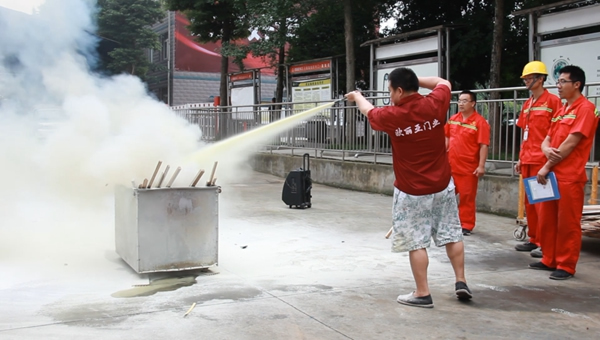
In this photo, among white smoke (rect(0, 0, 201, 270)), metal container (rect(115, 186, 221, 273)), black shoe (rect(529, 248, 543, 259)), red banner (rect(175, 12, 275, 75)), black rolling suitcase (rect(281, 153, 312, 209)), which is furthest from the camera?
red banner (rect(175, 12, 275, 75))

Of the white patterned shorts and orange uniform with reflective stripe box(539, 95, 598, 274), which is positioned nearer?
the white patterned shorts

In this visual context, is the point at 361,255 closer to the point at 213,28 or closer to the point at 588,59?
the point at 588,59

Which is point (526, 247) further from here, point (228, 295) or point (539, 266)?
point (228, 295)

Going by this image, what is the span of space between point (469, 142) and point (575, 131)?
2123 millimetres

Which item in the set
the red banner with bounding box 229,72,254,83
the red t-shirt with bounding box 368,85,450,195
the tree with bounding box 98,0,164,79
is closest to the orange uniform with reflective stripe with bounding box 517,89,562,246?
the red t-shirt with bounding box 368,85,450,195

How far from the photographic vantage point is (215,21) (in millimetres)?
20234

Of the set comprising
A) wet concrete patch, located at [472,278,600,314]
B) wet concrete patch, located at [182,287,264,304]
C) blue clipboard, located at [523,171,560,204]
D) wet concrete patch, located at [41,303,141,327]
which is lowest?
wet concrete patch, located at [472,278,600,314]

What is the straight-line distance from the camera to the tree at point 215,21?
19.5 m

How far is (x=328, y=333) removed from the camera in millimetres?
3768

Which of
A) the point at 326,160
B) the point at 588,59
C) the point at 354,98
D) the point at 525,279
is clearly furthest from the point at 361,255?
the point at 326,160

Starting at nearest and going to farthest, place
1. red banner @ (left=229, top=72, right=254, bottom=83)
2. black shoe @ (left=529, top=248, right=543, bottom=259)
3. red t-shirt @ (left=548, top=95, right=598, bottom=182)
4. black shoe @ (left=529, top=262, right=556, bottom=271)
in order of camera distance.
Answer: red t-shirt @ (left=548, top=95, right=598, bottom=182), black shoe @ (left=529, top=262, right=556, bottom=271), black shoe @ (left=529, top=248, right=543, bottom=259), red banner @ (left=229, top=72, right=254, bottom=83)

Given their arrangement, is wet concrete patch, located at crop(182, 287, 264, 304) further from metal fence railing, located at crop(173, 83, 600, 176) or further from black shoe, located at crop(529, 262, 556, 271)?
metal fence railing, located at crop(173, 83, 600, 176)

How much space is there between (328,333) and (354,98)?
5.77ft

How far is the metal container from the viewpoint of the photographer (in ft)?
16.6
